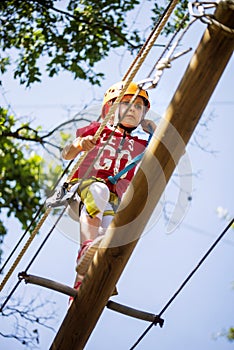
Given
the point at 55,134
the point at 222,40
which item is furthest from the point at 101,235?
the point at 55,134

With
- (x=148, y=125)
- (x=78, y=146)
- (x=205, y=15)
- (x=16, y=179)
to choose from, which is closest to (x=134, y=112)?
(x=148, y=125)

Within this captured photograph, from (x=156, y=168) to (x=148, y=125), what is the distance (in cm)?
89

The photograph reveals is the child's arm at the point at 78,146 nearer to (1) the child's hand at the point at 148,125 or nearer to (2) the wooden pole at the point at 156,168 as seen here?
(1) the child's hand at the point at 148,125

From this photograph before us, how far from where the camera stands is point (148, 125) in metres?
4.07

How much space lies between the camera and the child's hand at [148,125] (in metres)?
4.05

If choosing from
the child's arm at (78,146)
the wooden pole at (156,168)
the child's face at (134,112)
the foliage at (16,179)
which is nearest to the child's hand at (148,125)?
the child's face at (134,112)

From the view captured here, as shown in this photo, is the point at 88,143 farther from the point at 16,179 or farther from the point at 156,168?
the point at 16,179

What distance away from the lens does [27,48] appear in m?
6.95

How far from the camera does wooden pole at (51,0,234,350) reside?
3.12 m

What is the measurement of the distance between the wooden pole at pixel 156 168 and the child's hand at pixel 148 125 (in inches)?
31.2

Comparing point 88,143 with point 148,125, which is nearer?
point 88,143

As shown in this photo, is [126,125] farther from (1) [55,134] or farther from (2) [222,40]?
(1) [55,134]

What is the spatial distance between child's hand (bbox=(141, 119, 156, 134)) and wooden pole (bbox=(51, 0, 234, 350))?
794 millimetres

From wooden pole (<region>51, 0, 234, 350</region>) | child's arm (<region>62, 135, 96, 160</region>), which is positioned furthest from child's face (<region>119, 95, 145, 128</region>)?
wooden pole (<region>51, 0, 234, 350</region>)
